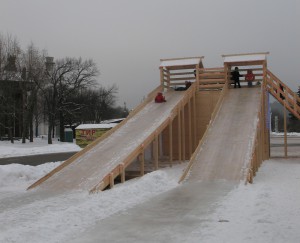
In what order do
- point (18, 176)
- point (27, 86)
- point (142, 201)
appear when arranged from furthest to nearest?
1. point (27, 86)
2. point (18, 176)
3. point (142, 201)

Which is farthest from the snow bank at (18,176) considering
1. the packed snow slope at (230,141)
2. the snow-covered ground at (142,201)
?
the packed snow slope at (230,141)

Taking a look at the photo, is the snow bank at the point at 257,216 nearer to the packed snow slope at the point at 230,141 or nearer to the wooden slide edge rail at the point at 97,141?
the packed snow slope at the point at 230,141

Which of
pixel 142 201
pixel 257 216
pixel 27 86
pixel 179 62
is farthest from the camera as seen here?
pixel 27 86

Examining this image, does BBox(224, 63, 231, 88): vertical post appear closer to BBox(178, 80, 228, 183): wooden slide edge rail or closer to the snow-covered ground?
BBox(178, 80, 228, 183): wooden slide edge rail

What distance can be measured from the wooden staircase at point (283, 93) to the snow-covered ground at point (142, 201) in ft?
26.5

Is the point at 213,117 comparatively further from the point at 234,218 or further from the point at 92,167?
the point at 234,218

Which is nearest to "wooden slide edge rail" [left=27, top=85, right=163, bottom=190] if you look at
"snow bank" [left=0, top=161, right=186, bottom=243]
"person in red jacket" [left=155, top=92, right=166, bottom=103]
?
"person in red jacket" [left=155, top=92, right=166, bottom=103]

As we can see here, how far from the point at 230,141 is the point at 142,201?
267 inches

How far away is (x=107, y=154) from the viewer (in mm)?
14102

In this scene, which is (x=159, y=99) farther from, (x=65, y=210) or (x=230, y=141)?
(x=65, y=210)

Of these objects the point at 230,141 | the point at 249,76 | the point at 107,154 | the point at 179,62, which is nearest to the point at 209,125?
the point at 230,141

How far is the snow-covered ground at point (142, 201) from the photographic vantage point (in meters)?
6.68

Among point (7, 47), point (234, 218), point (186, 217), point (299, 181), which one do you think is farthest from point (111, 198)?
point (7, 47)

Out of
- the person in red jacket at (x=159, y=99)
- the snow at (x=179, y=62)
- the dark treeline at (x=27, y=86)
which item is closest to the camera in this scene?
the person in red jacket at (x=159, y=99)
